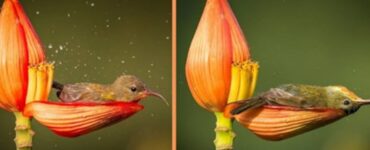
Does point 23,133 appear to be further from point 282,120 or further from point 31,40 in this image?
point 282,120

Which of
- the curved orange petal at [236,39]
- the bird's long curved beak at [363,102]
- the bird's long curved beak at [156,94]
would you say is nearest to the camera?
the bird's long curved beak at [363,102]

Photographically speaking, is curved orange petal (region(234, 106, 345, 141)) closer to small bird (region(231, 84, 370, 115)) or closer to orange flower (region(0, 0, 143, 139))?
small bird (region(231, 84, 370, 115))

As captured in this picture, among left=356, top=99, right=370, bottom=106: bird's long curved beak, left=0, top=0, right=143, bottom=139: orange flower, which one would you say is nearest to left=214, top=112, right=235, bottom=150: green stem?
left=0, top=0, right=143, bottom=139: orange flower

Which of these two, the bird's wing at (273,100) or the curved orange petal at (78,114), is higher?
the bird's wing at (273,100)

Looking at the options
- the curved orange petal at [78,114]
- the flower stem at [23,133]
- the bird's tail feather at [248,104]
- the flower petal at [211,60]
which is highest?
the flower petal at [211,60]

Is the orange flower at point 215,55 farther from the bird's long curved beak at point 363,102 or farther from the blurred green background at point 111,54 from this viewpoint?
the bird's long curved beak at point 363,102

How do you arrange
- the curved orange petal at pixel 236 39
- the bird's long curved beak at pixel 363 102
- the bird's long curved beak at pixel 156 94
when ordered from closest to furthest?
the bird's long curved beak at pixel 363 102
the curved orange petal at pixel 236 39
the bird's long curved beak at pixel 156 94

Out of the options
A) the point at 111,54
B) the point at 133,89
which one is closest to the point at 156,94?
the point at 133,89

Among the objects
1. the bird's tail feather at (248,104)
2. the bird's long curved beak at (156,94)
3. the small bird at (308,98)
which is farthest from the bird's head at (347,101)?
the bird's long curved beak at (156,94)
